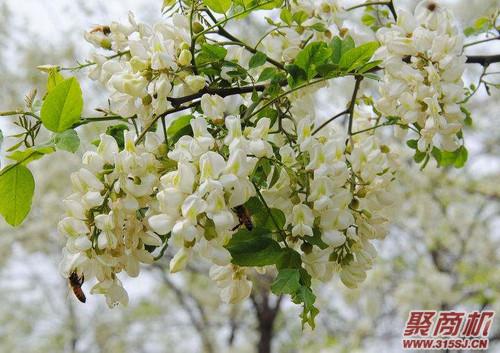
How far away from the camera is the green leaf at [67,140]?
1.89 ft

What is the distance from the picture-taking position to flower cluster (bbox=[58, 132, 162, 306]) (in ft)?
1.72

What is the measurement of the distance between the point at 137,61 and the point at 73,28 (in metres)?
4.42

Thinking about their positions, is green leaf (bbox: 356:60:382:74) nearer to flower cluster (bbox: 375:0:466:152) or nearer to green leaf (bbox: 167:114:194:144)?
flower cluster (bbox: 375:0:466:152)

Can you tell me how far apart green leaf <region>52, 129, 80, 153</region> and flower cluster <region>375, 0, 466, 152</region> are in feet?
1.03

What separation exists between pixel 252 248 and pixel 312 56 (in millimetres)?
198

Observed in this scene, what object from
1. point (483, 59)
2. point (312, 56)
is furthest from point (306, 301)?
point (483, 59)

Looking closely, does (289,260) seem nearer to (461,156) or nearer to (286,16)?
(286,16)

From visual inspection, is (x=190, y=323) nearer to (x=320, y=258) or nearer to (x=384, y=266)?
(x=384, y=266)

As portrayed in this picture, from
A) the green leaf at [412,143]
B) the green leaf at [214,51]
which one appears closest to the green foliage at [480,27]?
the green leaf at [412,143]

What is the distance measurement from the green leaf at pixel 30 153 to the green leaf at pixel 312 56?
25cm

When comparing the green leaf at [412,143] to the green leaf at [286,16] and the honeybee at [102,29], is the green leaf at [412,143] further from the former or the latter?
the honeybee at [102,29]

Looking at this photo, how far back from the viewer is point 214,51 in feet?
1.99

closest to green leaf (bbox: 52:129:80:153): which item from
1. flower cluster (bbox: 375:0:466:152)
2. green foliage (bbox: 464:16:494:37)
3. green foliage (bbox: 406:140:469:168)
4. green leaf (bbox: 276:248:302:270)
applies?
green leaf (bbox: 276:248:302:270)

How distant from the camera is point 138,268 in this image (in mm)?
565
